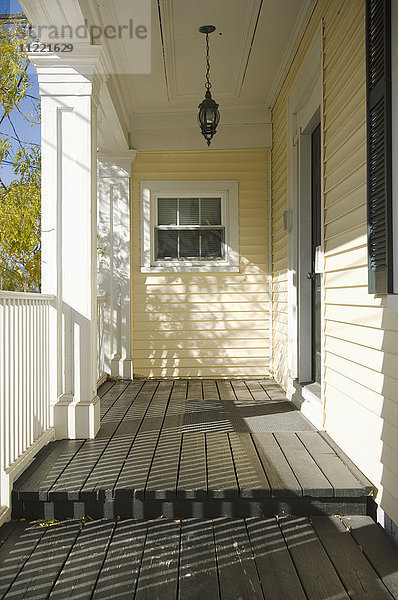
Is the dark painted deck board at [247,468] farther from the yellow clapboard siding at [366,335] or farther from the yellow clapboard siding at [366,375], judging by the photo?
the yellow clapboard siding at [366,335]

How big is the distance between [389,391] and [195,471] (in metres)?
1.08

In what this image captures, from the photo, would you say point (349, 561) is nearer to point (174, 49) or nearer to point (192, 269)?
point (174, 49)

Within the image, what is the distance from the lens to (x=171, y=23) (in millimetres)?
4207

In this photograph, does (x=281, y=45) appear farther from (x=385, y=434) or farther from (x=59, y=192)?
(x=385, y=434)

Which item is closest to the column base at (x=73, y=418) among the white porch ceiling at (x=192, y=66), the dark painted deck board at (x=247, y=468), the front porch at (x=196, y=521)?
the front porch at (x=196, y=521)

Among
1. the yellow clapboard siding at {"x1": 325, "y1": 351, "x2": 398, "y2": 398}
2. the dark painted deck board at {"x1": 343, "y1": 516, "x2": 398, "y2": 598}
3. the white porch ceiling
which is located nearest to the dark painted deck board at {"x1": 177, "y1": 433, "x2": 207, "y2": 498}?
the dark painted deck board at {"x1": 343, "y1": 516, "x2": 398, "y2": 598}

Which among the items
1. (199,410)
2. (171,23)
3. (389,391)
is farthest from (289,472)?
(171,23)

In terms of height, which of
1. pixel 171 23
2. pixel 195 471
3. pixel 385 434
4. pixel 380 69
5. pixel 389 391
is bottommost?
pixel 195 471

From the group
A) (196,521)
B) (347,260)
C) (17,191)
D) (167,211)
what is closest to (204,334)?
(167,211)

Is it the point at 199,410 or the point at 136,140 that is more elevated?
the point at 136,140

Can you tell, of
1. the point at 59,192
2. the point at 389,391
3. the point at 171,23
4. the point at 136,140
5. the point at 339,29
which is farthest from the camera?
the point at 136,140

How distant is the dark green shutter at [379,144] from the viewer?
2.38 m

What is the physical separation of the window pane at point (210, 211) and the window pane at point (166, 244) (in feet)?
1.22

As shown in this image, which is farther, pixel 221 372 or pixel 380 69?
pixel 221 372
